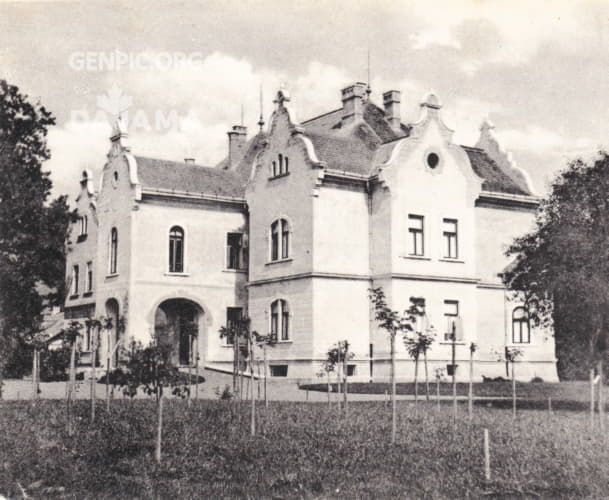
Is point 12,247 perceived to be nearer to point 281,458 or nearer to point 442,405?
point 281,458

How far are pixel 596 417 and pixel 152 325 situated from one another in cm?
2299

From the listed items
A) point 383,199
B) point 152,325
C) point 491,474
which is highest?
point 383,199

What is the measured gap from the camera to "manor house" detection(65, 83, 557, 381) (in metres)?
37.4

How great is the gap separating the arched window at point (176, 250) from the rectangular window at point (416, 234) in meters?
11.0

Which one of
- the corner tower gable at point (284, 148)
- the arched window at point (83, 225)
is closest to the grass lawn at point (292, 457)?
Result: the corner tower gable at point (284, 148)

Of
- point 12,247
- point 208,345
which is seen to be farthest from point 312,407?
point 208,345

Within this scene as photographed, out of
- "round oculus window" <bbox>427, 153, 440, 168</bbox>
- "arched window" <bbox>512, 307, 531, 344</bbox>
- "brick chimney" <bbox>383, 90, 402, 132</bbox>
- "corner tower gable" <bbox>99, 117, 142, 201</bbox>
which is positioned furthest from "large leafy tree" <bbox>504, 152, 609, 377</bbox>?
"corner tower gable" <bbox>99, 117, 142, 201</bbox>

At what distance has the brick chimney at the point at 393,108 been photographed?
4388cm

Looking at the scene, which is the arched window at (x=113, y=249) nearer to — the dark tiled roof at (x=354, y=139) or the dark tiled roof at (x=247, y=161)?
the dark tiled roof at (x=247, y=161)

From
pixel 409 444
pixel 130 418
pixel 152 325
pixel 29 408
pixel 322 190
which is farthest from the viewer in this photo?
pixel 152 325

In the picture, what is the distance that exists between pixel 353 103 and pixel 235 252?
30.7ft

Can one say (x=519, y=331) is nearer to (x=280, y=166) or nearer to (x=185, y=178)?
(x=280, y=166)

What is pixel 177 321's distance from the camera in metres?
42.0

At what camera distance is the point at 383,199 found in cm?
3772
